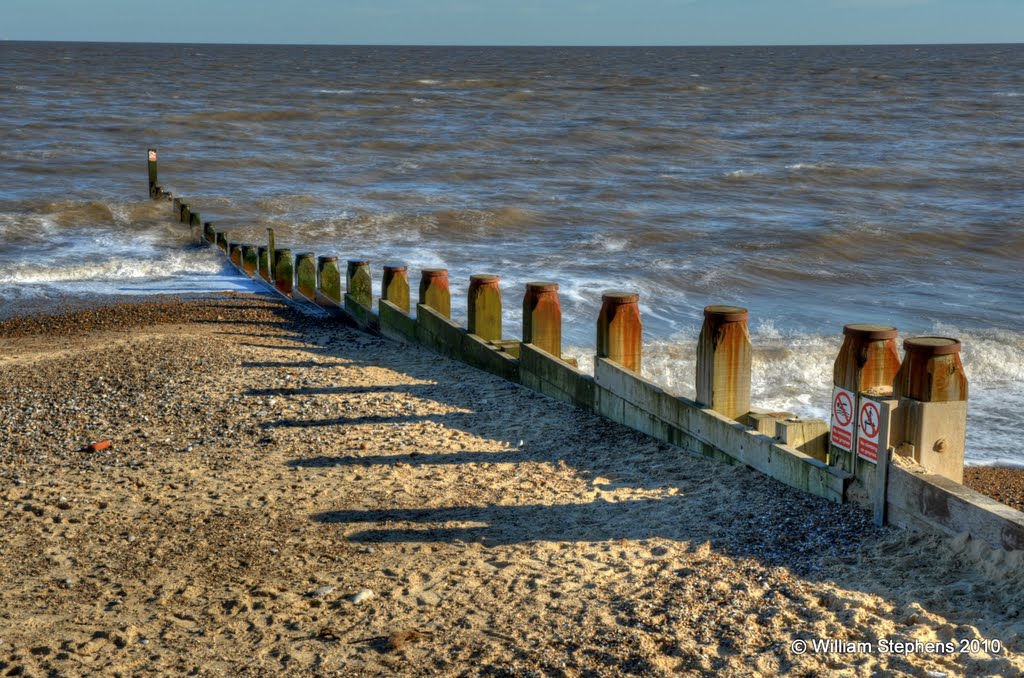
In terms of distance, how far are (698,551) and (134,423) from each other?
16.2 ft

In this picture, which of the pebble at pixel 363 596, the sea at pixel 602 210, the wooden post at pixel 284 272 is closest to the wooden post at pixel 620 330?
the pebble at pixel 363 596

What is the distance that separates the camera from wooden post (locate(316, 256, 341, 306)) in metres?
14.6

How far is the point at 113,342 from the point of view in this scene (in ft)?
41.3

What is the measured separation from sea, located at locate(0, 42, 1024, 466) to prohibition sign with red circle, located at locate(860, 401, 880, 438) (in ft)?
15.5

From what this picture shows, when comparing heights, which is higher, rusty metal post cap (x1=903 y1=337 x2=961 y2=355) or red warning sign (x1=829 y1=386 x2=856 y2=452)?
rusty metal post cap (x1=903 y1=337 x2=961 y2=355)

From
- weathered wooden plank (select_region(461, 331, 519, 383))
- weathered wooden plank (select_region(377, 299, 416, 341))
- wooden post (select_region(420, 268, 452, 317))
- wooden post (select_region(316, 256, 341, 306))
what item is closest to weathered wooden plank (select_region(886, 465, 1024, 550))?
weathered wooden plank (select_region(461, 331, 519, 383))

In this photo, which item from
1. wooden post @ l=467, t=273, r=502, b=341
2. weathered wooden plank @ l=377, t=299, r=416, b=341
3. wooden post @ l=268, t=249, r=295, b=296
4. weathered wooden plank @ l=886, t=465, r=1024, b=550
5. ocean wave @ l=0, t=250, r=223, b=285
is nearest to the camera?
weathered wooden plank @ l=886, t=465, r=1024, b=550

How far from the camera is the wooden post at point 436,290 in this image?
39.7 ft

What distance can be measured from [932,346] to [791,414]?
185cm

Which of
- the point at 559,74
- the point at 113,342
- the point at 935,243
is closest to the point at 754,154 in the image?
the point at 935,243

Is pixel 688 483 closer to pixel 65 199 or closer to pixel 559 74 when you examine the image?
pixel 65 199

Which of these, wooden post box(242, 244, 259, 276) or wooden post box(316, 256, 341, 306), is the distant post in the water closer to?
wooden post box(316, 256, 341, 306)

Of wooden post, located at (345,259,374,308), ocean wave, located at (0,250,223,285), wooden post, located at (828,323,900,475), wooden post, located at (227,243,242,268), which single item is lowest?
ocean wave, located at (0,250,223,285)

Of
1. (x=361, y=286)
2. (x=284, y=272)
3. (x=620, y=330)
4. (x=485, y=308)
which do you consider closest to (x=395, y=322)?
(x=361, y=286)
